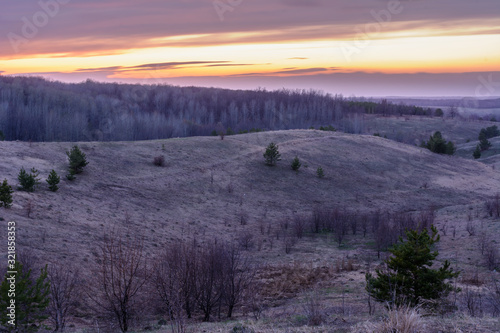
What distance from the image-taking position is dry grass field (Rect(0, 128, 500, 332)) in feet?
45.4

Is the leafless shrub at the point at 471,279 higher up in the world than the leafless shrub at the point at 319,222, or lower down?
higher up

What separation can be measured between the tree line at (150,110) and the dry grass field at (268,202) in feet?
63.7

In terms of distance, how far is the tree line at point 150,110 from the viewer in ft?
207

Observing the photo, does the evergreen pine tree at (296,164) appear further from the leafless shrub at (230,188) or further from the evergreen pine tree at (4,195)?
the evergreen pine tree at (4,195)

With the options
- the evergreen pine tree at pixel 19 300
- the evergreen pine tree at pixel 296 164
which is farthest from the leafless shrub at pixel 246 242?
the evergreen pine tree at pixel 296 164

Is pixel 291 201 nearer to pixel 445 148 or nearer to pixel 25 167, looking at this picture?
pixel 25 167

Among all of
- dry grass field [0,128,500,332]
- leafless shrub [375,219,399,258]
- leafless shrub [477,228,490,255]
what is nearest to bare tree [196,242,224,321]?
dry grass field [0,128,500,332]

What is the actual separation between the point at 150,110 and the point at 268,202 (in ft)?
243

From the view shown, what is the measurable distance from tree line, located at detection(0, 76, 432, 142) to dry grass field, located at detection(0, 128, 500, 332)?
1941 centimetres

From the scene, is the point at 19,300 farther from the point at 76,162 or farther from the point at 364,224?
the point at 364,224

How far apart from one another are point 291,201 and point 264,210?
151 inches

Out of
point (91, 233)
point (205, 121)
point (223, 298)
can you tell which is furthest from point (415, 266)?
point (205, 121)

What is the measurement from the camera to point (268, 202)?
33.2 m


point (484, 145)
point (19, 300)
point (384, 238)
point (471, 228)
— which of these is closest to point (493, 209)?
point (471, 228)
